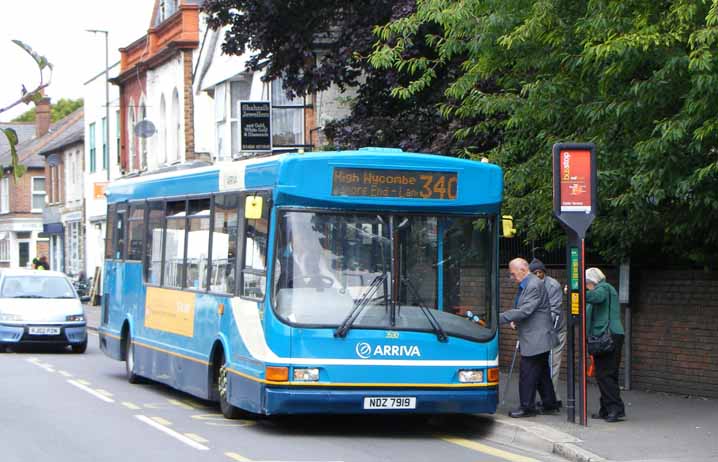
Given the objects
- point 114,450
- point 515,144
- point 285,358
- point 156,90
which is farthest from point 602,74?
point 156,90

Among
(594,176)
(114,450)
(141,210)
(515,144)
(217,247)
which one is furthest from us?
(141,210)

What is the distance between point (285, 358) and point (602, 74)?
434cm

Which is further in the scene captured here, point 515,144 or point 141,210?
point 141,210

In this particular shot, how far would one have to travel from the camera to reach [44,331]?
24.4 m

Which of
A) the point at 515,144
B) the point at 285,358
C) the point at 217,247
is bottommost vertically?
the point at 285,358

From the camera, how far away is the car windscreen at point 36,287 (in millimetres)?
25172

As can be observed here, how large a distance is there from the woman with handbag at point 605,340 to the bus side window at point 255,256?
11.3ft

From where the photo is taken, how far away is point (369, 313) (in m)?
12.4

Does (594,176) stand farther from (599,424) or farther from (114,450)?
(114,450)

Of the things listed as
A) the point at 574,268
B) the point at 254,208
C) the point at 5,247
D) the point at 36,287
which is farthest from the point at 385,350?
the point at 5,247

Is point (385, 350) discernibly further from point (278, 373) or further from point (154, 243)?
point (154, 243)

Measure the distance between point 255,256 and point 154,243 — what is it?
461 cm

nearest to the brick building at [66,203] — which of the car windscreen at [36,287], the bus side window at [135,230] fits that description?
the car windscreen at [36,287]

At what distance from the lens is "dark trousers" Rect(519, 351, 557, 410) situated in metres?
13.8
